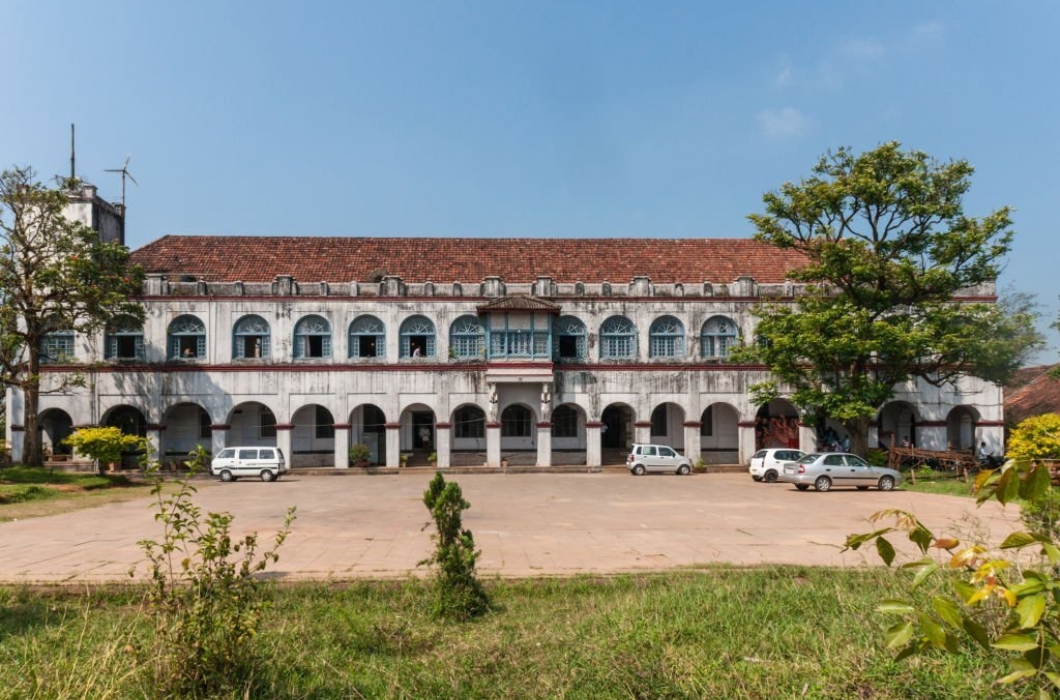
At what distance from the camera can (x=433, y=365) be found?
93.2 feet

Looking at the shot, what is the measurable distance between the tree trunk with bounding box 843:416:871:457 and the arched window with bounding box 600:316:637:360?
28.1 ft

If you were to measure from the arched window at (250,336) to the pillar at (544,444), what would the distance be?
11.5 metres

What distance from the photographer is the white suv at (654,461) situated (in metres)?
26.9

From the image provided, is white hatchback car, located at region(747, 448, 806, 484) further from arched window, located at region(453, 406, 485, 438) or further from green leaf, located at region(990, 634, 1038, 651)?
green leaf, located at region(990, 634, 1038, 651)

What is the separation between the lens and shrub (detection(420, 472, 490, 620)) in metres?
6.36

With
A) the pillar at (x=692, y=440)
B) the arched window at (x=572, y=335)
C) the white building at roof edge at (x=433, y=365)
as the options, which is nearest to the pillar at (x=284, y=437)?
the white building at roof edge at (x=433, y=365)

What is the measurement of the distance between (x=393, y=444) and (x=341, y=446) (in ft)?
6.79

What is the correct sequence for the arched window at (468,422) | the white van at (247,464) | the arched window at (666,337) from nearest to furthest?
Result: the white van at (247,464)
the arched window at (666,337)
the arched window at (468,422)

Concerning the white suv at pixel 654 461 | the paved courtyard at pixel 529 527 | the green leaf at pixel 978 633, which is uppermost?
the green leaf at pixel 978 633

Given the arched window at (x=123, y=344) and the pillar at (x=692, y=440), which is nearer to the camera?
the arched window at (x=123, y=344)

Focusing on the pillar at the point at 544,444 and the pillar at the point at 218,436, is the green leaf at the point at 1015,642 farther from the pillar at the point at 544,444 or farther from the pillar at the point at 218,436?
the pillar at the point at 218,436

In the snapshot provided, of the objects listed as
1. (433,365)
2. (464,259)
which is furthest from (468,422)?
(464,259)

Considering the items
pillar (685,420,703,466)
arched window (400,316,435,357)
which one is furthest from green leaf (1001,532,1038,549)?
pillar (685,420,703,466)

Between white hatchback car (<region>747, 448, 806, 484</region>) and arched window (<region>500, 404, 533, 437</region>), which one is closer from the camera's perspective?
white hatchback car (<region>747, 448, 806, 484</region>)
